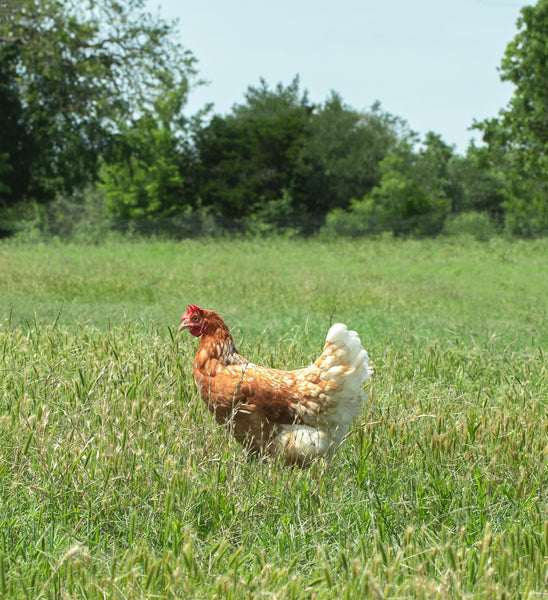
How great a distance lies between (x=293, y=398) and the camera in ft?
11.4

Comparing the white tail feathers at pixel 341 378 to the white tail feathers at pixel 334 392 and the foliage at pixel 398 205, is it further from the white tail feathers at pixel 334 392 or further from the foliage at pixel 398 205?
the foliage at pixel 398 205

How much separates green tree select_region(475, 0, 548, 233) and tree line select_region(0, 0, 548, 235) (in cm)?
7

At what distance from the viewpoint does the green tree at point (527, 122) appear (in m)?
31.5

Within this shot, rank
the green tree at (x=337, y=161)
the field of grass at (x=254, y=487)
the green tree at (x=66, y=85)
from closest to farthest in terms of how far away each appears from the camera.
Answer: the field of grass at (x=254, y=487) < the green tree at (x=66, y=85) < the green tree at (x=337, y=161)

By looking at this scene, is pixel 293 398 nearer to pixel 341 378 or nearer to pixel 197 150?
pixel 341 378

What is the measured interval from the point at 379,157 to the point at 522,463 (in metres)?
44.6

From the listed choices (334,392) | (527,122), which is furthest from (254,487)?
(527,122)

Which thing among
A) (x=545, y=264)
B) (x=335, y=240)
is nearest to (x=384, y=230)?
(x=335, y=240)

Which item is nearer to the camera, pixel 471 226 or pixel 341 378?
pixel 341 378

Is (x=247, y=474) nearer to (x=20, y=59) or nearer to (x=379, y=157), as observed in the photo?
(x=20, y=59)

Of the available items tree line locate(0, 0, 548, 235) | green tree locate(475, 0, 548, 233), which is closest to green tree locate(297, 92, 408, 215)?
tree line locate(0, 0, 548, 235)

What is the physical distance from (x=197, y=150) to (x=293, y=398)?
4167 cm

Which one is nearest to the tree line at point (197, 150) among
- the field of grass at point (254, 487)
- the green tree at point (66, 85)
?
the green tree at point (66, 85)

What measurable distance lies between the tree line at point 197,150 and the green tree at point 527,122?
7cm
